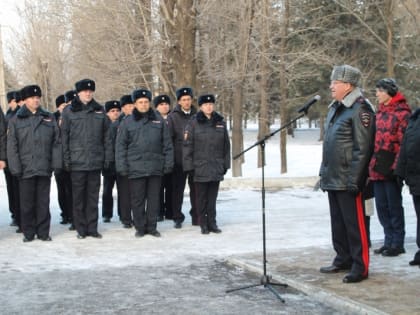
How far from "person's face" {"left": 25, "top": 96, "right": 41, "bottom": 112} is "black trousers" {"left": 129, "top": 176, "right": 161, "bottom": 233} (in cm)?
179

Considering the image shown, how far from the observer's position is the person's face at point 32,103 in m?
9.14

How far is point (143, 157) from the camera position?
9461 millimetres

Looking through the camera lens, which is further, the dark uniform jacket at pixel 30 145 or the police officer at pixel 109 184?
the police officer at pixel 109 184

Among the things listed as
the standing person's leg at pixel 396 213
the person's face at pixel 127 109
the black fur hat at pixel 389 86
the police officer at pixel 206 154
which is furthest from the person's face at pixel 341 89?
the person's face at pixel 127 109

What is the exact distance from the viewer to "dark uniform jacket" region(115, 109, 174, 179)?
9453 mm

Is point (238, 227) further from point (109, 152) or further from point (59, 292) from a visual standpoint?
Answer: point (59, 292)

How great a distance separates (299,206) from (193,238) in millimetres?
3976

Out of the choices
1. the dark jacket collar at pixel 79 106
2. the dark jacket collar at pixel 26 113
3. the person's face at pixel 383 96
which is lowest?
the dark jacket collar at pixel 26 113

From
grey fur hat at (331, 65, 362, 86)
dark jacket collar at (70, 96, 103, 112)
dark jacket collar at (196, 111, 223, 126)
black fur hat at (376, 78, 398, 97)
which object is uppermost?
grey fur hat at (331, 65, 362, 86)

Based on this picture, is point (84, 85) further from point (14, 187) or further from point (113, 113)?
point (14, 187)

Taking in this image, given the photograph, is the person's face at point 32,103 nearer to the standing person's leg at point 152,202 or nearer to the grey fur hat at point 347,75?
the standing person's leg at point 152,202

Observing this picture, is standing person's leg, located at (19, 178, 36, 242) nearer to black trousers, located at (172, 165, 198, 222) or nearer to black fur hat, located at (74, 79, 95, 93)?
black fur hat, located at (74, 79, 95, 93)

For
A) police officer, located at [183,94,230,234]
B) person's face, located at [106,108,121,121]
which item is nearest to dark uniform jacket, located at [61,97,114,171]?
police officer, located at [183,94,230,234]

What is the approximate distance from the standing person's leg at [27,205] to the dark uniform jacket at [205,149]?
234 cm
